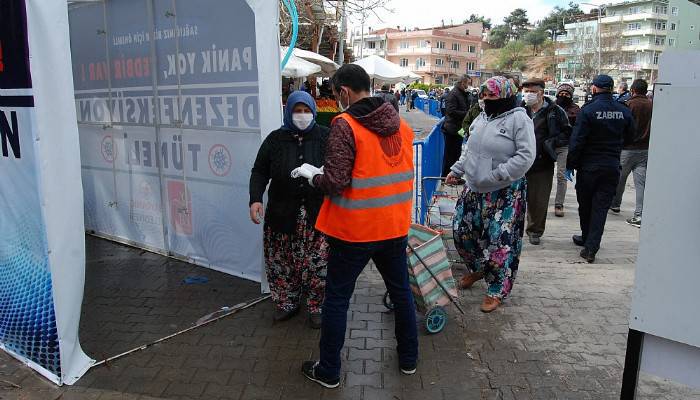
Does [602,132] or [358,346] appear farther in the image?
[602,132]

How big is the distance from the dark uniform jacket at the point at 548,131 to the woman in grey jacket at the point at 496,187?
6.91 feet

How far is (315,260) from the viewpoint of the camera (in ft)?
13.3

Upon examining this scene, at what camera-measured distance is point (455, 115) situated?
359 inches

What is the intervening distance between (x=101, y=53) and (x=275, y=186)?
3.31 m

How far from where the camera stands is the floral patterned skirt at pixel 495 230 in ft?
13.8

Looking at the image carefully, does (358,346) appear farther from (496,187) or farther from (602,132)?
(602,132)

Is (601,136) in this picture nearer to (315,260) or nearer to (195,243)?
(315,260)

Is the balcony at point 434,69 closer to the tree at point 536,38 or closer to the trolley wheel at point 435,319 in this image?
the tree at point 536,38

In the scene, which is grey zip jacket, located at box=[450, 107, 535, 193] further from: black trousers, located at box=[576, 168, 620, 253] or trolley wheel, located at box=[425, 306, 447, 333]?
black trousers, located at box=[576, 168, 620, 253]

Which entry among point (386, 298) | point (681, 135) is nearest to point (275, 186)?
point (386, 298)

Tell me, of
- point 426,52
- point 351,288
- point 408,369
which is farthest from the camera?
point 426,52

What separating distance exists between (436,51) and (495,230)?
10076 centimetres

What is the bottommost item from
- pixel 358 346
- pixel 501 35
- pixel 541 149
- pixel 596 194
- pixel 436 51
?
pixel 358 346

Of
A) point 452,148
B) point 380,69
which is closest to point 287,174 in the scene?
point 452,148
